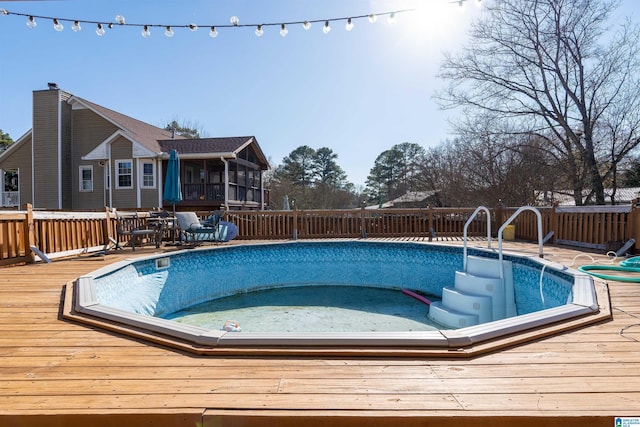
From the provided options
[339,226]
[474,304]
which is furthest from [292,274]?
[474,304]

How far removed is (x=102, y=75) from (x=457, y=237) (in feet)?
47.2

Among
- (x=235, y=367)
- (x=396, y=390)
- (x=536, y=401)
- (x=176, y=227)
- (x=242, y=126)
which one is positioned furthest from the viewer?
(x=242, y=126)

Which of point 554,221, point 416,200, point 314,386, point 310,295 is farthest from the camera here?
point 416,200

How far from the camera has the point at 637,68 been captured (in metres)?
12.1

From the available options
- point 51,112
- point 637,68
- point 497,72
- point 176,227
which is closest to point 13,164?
point 51,112

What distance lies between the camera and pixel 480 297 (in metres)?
4.82

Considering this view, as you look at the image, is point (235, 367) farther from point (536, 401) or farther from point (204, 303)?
point (204, 303)

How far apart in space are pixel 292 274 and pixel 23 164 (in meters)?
17.4

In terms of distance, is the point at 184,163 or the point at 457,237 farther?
the point at 184,163

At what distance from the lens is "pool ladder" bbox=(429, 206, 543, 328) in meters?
4.73

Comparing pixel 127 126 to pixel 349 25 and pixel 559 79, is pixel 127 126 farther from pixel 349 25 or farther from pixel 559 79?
pixel 559 79

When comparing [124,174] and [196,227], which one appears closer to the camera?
[196,227]

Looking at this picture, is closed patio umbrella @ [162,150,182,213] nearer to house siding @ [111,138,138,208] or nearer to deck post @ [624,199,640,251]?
house siding @ [111,138,138,208]

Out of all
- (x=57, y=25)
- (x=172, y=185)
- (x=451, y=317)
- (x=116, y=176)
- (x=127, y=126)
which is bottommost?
(x=451, y=317)
